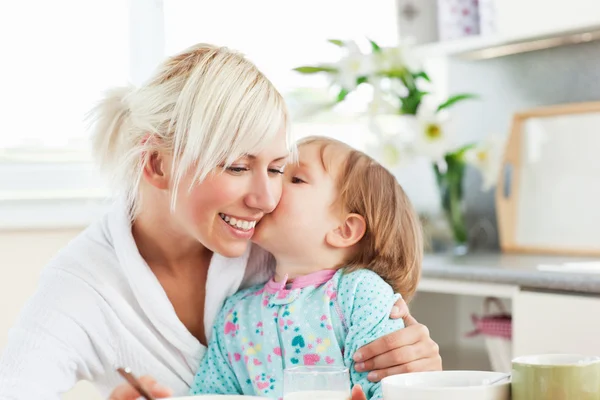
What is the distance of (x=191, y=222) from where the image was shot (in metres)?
1.50

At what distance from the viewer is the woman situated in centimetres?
141

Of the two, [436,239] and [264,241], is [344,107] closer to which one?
[436,239]

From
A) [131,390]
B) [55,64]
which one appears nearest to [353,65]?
[55,64]

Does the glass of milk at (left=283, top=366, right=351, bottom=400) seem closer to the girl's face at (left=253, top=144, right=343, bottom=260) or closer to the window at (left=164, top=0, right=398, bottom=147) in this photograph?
the girl's face at (left=253, top=144, right=343, bottom=260)

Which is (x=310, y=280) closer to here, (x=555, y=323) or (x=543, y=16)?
(x=555, y=323)

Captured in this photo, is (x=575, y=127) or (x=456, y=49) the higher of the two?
(x=456, y=49)

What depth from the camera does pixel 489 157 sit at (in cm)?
293

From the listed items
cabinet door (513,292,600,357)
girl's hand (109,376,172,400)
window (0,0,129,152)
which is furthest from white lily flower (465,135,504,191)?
girl's hand (109,376,172,400)

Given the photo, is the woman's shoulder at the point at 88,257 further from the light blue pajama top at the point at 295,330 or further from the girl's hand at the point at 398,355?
the girl's hand at the point at 398,355

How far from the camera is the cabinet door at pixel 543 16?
2527 millimetres

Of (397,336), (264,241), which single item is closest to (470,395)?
(397,336)

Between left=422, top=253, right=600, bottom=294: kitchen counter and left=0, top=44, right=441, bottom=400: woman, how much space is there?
33.1 inches

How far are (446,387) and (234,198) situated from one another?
0.65m

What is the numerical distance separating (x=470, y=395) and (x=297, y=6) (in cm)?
267
